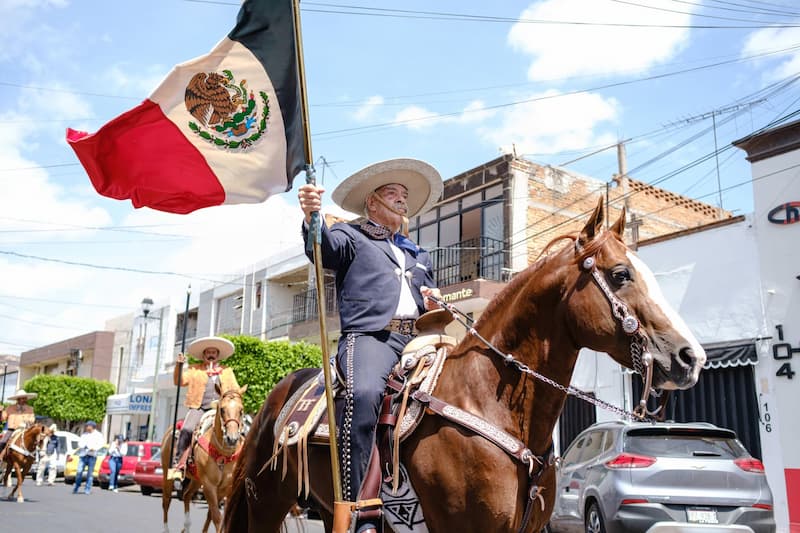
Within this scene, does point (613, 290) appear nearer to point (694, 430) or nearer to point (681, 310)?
point (694, 430)

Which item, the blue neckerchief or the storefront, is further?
the storefront

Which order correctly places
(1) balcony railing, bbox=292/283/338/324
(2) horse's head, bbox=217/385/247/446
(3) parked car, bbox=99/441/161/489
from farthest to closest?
1. (1) balcony railing, bbox=292/283/338/324
2. (3) parked car, bbox=99/441/161/489
3. (2) horse's head, bbox=217/385/247/446

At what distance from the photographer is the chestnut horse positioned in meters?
3.30

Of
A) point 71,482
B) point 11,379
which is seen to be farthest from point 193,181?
point 11,379

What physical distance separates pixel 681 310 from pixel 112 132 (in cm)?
1335

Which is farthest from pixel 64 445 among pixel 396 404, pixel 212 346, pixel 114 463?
pixel 396 404

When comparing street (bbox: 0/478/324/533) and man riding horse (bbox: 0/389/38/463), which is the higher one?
man riding horse (bbox: 0/389/38/463)

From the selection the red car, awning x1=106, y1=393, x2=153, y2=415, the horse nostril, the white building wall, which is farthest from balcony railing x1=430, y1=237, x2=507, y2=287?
awning x1=106, y1=393, x2=153, y2=415

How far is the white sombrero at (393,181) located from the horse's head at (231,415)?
606 cm

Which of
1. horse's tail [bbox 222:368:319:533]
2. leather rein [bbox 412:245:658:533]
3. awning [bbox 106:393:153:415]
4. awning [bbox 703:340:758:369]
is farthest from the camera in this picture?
awning [bbox 106:393:153:415]

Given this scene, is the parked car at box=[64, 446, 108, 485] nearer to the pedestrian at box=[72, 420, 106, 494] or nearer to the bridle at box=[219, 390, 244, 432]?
the pedestrian at box=[72, 420, 106, 494]

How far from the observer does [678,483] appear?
877 centimetres

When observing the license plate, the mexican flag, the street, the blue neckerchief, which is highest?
the mexican flag

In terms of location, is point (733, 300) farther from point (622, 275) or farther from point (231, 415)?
point (622, 275)
